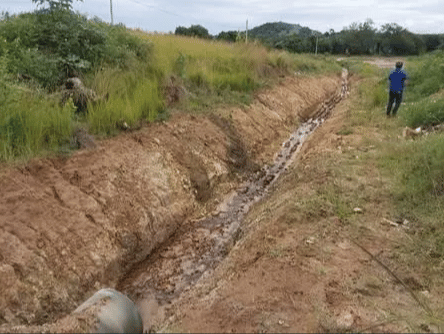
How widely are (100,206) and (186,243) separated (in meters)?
1.47

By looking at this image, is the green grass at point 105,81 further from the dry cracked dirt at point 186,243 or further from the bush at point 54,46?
the dry cracked dirt at point 186,243

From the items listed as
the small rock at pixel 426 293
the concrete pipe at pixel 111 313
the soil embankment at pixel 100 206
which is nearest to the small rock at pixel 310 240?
the small rock at pixel 426 293

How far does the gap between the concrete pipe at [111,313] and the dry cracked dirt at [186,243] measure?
7.5 inches

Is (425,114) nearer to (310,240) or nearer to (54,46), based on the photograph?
(310,240)

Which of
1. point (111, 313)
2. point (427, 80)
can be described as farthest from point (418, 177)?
point (427, 80)

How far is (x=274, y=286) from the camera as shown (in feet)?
15.2

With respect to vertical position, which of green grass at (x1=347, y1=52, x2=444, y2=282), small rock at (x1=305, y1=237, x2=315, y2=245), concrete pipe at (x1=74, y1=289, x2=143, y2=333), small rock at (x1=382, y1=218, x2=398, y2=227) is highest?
green grass at (x1=347, y1=52, x2=444, y2=282)

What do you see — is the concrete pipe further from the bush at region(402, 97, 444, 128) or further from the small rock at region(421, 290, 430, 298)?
the bush at region(402, 97, 444, 128)

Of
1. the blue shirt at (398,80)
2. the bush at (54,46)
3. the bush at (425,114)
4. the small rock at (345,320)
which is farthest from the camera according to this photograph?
the blue shirt at (398,80)

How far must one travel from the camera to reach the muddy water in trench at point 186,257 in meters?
5.56

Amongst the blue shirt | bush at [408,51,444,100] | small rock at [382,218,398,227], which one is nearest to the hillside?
small rock at [382,218,398,227]

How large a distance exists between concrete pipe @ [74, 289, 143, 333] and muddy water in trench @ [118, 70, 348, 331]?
0.65m

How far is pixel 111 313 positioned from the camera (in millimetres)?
4160

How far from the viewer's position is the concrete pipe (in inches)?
158
